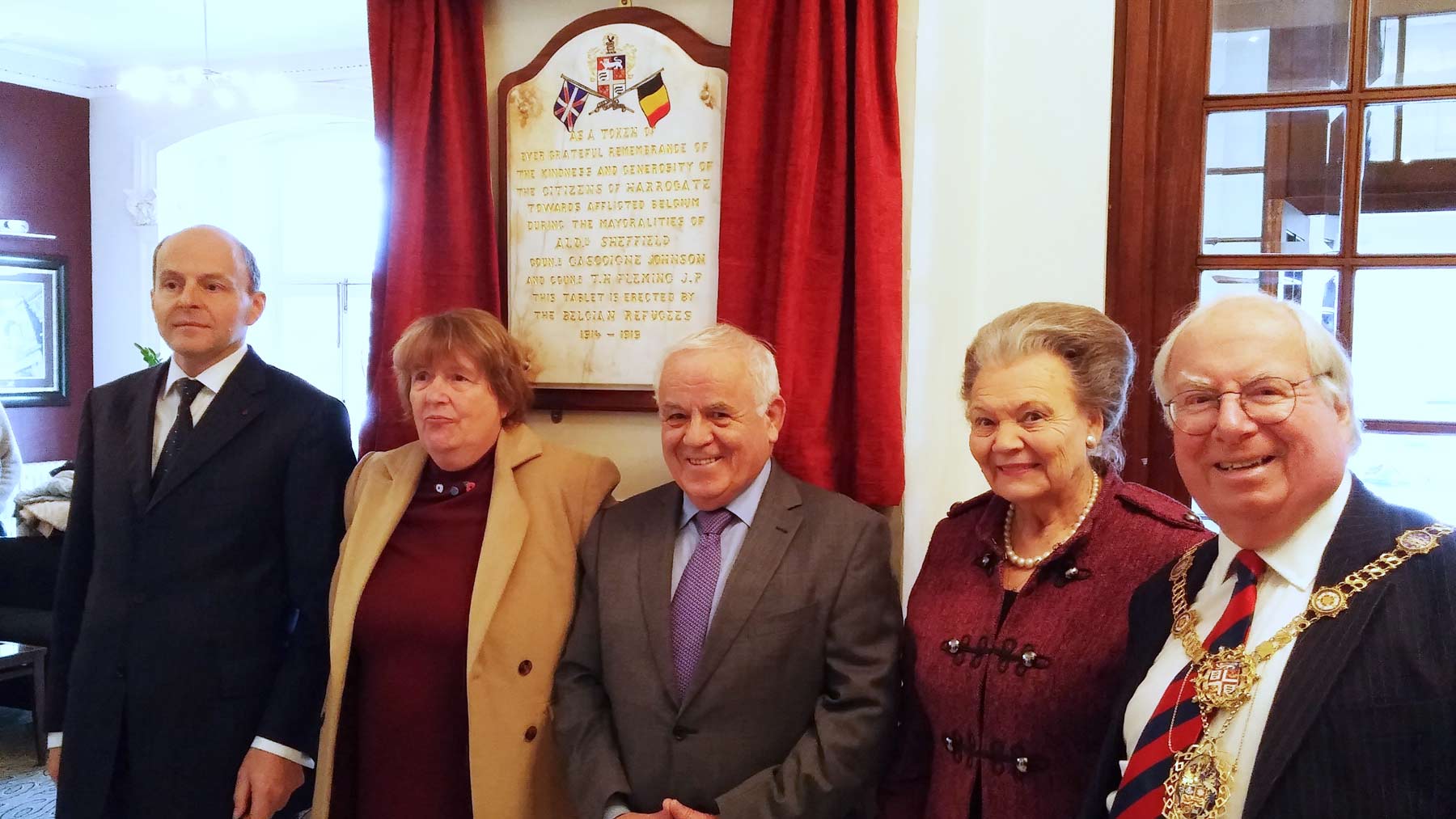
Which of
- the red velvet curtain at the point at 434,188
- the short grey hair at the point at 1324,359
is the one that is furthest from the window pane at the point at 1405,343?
the red velvet curtain at the point at 434,188

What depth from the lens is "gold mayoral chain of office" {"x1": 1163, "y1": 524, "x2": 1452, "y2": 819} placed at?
1.03 metres

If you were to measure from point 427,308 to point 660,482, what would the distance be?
729mm

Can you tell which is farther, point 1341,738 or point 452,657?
point 452,657

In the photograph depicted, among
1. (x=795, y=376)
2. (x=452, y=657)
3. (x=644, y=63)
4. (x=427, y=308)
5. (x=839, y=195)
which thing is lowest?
(x=452, y=657)

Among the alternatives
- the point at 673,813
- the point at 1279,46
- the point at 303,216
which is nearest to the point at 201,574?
the point at 673,813

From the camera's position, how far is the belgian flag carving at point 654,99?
2191mm

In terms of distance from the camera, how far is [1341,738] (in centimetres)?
98

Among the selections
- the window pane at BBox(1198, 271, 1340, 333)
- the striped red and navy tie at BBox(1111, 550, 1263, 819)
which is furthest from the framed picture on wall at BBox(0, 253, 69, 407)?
the striped red and navy tie at BBox(1111, 550, 1263, 819)

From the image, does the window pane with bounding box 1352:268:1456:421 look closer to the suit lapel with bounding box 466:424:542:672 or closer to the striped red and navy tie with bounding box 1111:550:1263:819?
the striped red and navy tie with bounding box 1111:550:1263:819

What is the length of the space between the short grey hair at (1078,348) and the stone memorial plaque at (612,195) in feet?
2.72

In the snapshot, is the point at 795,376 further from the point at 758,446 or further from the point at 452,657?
the point at 452,657

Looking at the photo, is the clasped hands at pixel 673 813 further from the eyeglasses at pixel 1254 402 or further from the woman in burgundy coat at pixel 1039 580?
the eyeglasses at pixel 1254 402

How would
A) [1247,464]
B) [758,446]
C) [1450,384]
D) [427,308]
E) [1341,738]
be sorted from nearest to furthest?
1. [1341,738]
2. [1247,464]
3. [758,446]
4. [1450,384]
5. [427,308]

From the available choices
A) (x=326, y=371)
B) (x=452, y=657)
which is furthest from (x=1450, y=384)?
(x=326, y=371)
